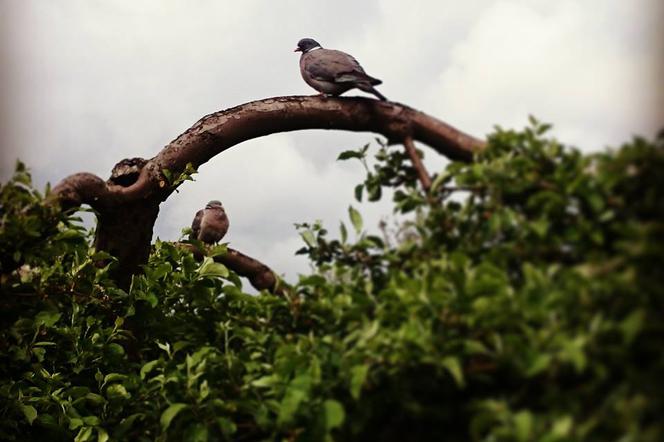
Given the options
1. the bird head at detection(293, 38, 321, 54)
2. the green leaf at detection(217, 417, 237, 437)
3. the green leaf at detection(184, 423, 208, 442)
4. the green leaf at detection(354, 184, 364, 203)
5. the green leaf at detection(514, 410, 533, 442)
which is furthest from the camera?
the bird head at detection(293, 38, 321, 54)

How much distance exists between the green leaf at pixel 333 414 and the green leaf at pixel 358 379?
0.06m

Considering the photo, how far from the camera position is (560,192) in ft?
7.04

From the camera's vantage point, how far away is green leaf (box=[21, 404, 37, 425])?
387 cm

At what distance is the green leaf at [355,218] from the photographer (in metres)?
2.75

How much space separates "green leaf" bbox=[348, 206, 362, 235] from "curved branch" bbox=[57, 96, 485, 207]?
47cm

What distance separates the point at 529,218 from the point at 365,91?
157 centimetres

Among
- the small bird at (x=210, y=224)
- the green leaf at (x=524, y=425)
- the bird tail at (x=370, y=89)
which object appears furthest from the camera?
the small bird at (x=210, y=224)

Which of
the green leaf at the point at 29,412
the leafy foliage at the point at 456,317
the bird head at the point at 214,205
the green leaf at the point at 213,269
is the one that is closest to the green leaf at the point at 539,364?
the leafy foliage at the point at 456,317

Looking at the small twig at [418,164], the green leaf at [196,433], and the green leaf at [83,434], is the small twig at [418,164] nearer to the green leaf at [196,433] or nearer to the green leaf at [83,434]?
the green leaf at [196,433]

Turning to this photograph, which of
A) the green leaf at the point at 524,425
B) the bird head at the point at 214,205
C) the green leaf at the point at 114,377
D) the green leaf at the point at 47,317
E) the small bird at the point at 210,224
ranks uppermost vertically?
the bird head at the point at 214,205

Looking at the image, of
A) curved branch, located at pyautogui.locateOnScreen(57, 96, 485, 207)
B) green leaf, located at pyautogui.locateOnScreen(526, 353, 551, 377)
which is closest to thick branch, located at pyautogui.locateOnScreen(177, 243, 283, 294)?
curved branch, located at pyautogui.locateOnScreen(57, 96, 485, 207)

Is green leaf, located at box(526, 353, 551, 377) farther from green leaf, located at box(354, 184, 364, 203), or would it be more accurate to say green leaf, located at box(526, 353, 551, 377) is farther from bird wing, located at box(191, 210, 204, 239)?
bird wing, located at box(191, 210, 204, 239)

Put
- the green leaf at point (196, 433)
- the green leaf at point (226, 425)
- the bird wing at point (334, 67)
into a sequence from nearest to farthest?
the green leaf at point (226, 425), the green leaf at point (196, 433), the bird wing at point (334, 67)

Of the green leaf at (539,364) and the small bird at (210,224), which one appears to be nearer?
the green leaf at (539,364)
